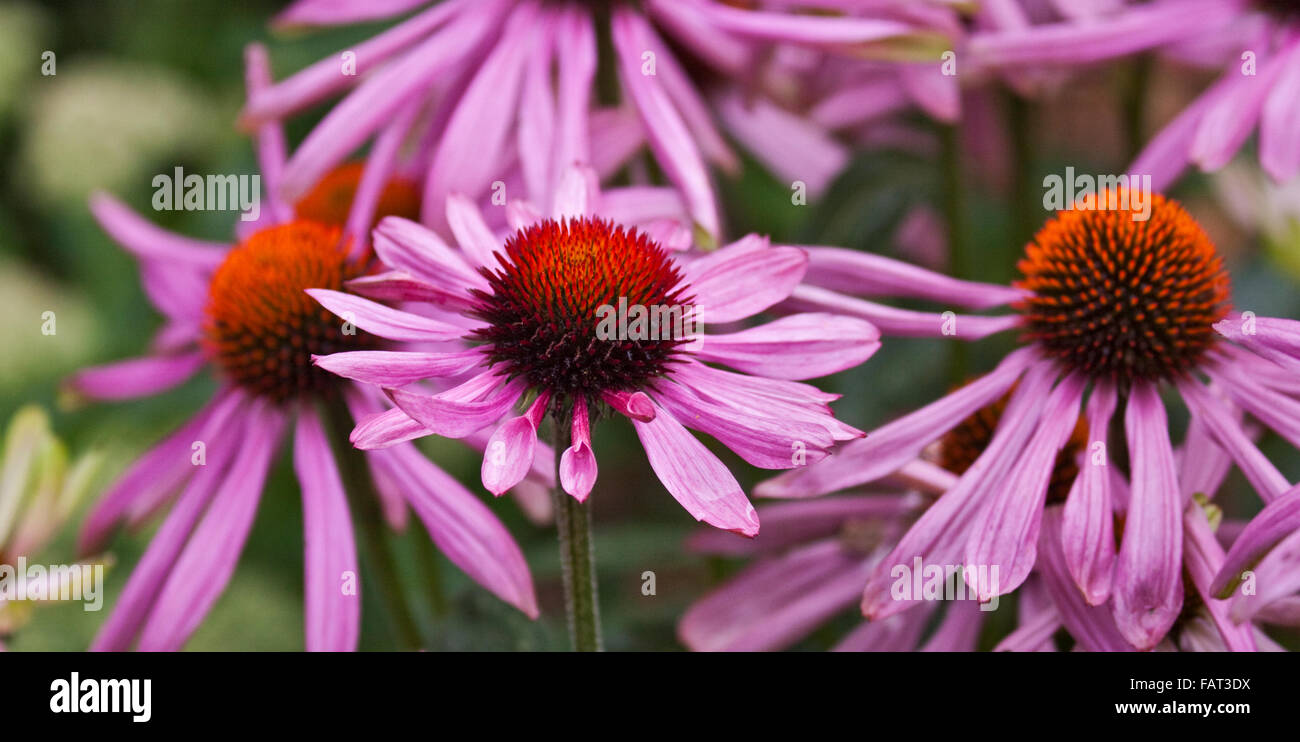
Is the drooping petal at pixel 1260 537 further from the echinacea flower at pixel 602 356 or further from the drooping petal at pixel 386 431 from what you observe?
the drooping petal at pixel 386 431

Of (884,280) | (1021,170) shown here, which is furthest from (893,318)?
(1021,170)

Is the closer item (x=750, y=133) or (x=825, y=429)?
(x=825, y=429)

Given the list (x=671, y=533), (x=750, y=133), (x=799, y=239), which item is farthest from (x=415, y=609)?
(x=750, y=133)

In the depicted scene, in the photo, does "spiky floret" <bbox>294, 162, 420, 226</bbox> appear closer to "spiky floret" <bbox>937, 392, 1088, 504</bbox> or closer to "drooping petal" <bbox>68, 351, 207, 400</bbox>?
"drooping petal" <bbox>68, 351, 207, 400</bbox>

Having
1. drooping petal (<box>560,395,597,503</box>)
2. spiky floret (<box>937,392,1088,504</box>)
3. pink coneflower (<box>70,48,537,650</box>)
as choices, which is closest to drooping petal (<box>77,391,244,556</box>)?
pink coneflower (<box>70,48,537,650</box>)

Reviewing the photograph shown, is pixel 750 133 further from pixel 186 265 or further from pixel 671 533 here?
pixel 186 265

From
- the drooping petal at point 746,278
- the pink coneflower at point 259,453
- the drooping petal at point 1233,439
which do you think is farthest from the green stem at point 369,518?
the drooping petal at point 1233,439

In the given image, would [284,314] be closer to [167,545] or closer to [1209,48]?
[167,545]
